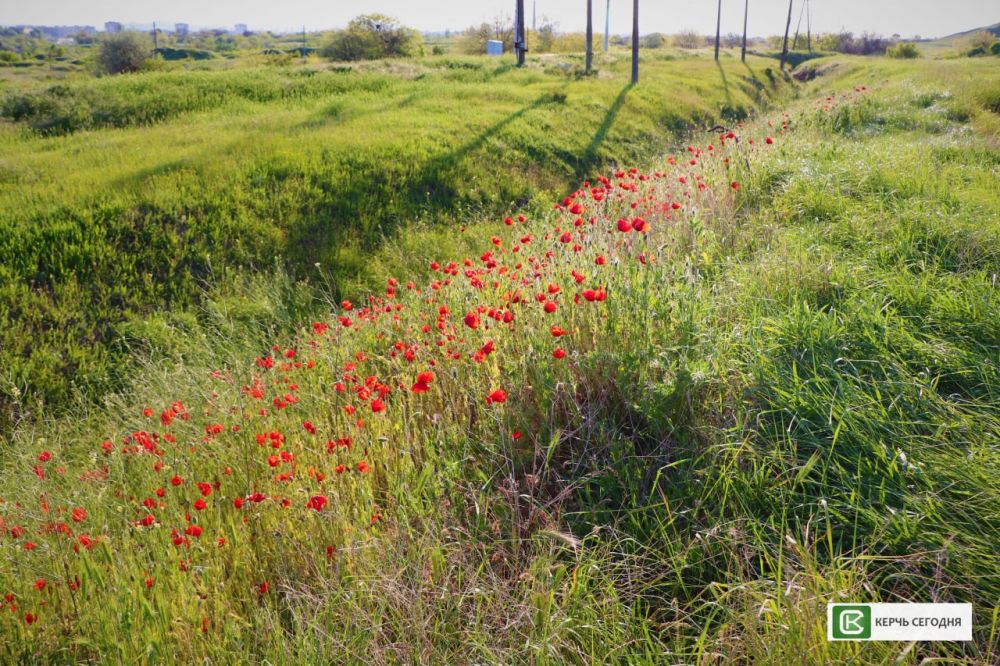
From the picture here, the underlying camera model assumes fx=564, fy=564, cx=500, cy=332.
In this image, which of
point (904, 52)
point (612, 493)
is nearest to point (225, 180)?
point (612, 493)

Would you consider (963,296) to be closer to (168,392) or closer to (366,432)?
(366,432)

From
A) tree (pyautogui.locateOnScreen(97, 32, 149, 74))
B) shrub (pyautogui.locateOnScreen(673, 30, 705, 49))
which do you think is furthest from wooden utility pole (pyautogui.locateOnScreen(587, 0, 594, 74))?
shrub (pyautogui.locateOnScreen(673, 30, 705, 49))

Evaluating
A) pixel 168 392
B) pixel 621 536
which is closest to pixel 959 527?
pixel 621 536

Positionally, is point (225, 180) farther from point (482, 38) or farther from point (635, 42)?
point (482, 38)

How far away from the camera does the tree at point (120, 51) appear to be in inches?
1686

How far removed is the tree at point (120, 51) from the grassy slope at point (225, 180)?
34.0m

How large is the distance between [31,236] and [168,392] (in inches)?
150

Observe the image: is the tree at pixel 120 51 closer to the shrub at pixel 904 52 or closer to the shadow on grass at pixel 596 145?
the shadow on grass at pixel 596 145

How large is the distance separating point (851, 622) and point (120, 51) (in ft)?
191

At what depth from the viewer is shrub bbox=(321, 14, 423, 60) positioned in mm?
38438

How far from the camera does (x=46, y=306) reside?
5.77 metres

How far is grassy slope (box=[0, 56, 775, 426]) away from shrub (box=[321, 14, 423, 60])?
2377 cm

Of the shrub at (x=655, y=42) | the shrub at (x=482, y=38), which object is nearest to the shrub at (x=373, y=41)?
the shrub at (x=482, y=38)

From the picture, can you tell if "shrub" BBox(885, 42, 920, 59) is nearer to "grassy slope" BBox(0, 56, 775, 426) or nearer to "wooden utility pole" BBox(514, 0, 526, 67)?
"wooden utility pole" BBox(514, 0, 526, 67)
